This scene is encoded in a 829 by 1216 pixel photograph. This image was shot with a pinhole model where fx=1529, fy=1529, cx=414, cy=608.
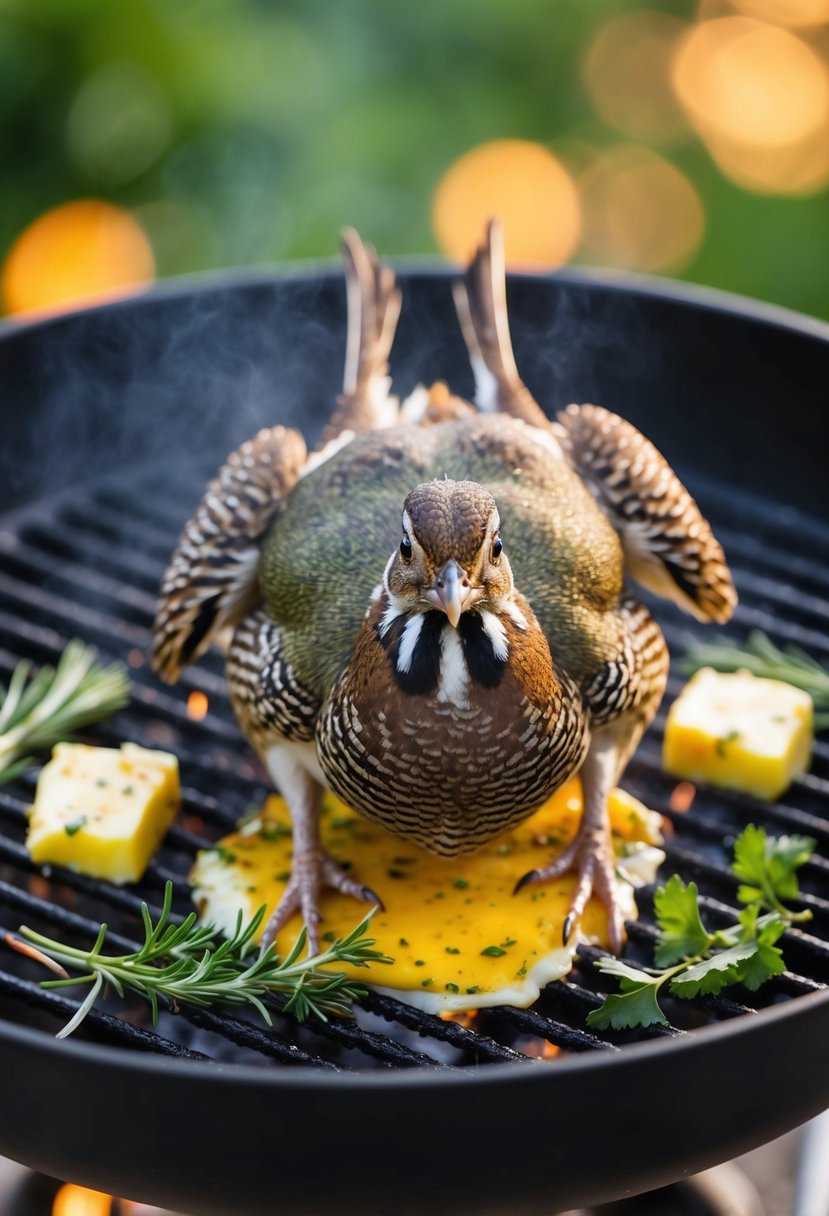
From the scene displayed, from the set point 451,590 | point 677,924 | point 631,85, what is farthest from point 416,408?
point 631,85

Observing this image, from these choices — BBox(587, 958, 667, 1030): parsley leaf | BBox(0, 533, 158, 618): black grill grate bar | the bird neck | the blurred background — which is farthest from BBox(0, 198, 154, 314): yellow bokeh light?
BBox(587, 958, 667, 1030): parsley leaf

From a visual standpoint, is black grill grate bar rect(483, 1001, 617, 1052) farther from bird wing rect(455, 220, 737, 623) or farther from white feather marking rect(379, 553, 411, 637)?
bird wing rect(455, 220, 737, 623)

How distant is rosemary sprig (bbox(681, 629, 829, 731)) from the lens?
332 cm

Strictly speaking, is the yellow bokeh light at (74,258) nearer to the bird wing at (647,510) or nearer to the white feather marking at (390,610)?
the bird wing at (647,510)

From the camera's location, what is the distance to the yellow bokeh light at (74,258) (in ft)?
18.2

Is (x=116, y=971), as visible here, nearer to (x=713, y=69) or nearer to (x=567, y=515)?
(x=567, y=515)

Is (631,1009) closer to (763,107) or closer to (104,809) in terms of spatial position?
(104,809)

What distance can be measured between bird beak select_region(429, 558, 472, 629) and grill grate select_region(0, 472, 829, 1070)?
0.65m

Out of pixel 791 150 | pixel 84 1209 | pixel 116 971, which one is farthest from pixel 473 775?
pixel 791 150

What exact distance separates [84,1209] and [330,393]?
7.04 ft

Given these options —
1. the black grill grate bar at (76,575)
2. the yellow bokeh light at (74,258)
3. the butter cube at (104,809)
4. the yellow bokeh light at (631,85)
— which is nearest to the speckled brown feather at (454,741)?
the butter cube at (104,809)

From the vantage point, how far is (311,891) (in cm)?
278

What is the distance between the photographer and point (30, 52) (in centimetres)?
561

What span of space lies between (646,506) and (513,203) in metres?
3.34
